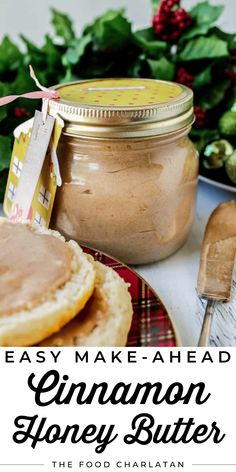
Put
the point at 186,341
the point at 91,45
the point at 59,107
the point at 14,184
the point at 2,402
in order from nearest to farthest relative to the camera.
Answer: the point at 2,402
the point at 186,341
the point at 59,107
the point at 14,184
the point at 91,45

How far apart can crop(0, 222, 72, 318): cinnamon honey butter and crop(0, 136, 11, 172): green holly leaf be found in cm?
35

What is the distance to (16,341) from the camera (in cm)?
63

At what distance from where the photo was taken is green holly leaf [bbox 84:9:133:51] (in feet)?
4.03

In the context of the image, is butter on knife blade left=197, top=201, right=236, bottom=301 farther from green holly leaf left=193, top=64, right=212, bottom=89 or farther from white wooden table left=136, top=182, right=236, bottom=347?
green holly leaf left=193, top=64, right=212, bottom=89

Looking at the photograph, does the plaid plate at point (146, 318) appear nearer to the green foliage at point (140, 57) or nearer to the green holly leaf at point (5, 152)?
the green holly leaf at point (5, 152)

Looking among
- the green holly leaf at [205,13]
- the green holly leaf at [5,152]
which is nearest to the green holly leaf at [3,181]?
the green holly leaf at [5,152]

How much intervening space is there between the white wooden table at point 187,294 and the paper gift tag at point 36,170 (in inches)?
8.2

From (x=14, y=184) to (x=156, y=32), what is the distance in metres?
0.57

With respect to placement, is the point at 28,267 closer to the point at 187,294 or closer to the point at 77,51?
the point at 187,294

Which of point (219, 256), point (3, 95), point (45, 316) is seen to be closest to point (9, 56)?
point (3, 95)

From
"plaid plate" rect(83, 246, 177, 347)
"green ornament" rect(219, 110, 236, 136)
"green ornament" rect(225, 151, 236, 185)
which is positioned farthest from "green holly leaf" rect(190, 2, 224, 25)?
"plaid plate" rect(83, 246, 177, 347)

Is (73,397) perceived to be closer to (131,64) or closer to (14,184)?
(14,184)

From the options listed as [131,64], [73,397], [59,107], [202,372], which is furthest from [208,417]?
[131,64]

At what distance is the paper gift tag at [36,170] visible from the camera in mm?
884
